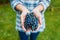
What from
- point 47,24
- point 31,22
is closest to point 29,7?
point 31,22

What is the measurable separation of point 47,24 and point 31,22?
9.49ft

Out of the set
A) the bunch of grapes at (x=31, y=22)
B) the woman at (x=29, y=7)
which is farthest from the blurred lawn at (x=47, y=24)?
the bunch of grapes at (x=31, y=22)

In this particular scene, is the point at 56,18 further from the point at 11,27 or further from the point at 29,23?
the point at 29,23

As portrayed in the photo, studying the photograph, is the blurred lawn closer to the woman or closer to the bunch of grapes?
the woman

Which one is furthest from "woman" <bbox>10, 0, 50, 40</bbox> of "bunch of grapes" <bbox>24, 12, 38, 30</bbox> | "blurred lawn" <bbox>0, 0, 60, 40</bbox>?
"blurred lawn" <bbox>0, 0, 60, 40</bbox>

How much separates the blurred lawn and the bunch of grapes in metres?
2.16

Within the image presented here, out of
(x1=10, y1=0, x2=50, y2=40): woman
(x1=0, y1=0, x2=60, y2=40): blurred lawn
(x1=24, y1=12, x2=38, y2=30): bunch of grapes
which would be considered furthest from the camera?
(x1=0, y1=0, x2=60, y2=40): blurred lawn

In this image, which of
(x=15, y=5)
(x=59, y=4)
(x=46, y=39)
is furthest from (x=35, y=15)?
(x=59, y=4)

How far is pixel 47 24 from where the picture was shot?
5.00 metres

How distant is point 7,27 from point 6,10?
44.0 inches

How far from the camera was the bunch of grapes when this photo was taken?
2078mm

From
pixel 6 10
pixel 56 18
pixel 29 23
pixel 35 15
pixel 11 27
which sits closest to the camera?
pixel 35 15

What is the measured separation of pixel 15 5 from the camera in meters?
2.13

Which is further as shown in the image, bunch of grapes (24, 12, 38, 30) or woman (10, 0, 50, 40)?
bunch of grapes (24, 12, 38, 30)
